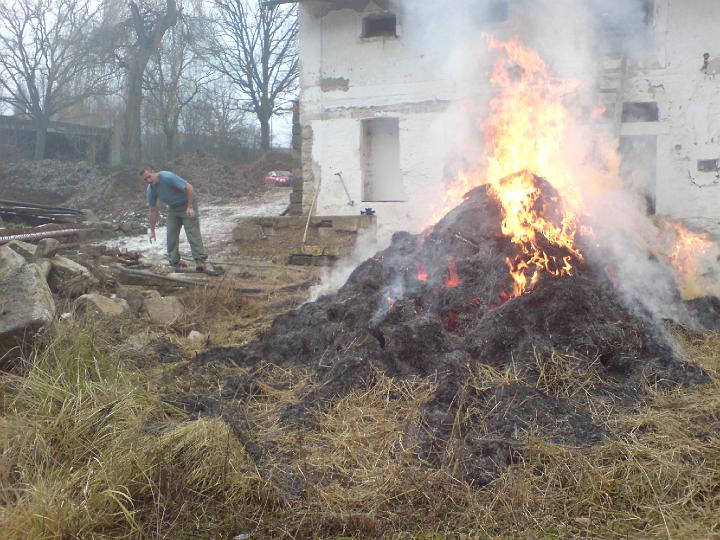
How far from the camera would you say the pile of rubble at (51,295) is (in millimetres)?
4625

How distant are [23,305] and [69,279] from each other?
8.86 feet

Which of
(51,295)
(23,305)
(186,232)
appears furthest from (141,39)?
(23,305)

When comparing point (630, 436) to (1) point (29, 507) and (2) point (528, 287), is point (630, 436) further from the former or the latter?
(1) point (29, 507)

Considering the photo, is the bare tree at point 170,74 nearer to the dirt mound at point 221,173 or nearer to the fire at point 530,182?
the dirt mound at point 221,173

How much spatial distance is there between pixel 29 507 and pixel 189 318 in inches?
179

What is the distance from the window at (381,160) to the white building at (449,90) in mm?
25

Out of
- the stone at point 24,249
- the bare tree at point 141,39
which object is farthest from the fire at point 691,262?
the bare tree at point 141,39

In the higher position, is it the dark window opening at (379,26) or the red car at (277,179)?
the dark window opening at (379,26)

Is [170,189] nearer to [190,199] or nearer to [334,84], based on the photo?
[190,199]

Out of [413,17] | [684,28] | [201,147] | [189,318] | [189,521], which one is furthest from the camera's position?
[201,147]

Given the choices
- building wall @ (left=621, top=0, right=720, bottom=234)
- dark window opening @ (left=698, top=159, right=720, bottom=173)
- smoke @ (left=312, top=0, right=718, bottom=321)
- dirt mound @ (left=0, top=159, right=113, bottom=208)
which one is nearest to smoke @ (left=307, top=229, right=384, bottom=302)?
smoke @ (left=312, top=0, right=718, bottom=321)

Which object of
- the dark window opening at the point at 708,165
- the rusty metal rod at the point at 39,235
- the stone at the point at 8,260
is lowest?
the stone at the point at 8,260

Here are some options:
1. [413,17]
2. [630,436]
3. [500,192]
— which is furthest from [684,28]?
[630,436]

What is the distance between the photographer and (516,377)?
173 inches
